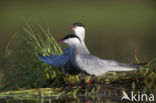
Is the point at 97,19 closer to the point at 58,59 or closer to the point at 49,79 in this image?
the point at 49,79

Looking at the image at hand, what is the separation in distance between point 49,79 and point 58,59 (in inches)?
23.3

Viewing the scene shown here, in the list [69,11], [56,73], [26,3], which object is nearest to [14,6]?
[26,3]

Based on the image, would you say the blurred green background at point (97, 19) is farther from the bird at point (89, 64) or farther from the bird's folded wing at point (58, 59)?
the bird at point (89, 64)

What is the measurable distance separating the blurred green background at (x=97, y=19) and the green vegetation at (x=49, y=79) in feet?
15.7

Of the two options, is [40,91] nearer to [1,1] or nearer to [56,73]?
[56,73]

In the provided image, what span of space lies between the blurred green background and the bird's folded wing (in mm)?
5253

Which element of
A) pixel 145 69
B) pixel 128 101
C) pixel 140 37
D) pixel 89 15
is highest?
pixel 89 15

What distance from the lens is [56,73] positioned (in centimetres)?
793

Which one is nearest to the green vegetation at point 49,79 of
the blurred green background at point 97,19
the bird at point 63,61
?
the bird at point 63,61

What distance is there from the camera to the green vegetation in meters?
7.34

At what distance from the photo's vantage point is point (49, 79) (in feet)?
26.2

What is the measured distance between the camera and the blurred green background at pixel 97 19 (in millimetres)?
14891

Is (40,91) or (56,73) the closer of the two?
(40,91)

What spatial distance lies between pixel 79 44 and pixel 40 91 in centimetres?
93
